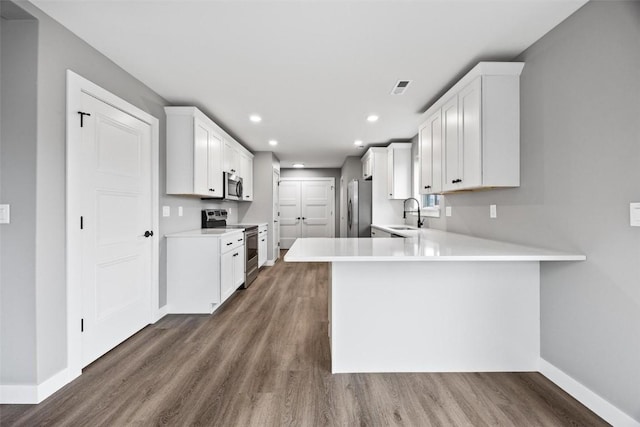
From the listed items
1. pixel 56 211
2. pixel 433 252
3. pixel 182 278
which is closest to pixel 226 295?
pixel 182 278

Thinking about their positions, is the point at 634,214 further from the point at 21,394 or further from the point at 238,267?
the point at 238,267

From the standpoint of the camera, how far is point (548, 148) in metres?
1.93

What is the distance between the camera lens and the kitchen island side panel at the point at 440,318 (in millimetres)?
1994

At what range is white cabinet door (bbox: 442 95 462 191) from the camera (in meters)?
2.53

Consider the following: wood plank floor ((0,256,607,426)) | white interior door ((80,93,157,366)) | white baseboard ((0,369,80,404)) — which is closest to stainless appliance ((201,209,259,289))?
white interior door ((80,93,157,366))

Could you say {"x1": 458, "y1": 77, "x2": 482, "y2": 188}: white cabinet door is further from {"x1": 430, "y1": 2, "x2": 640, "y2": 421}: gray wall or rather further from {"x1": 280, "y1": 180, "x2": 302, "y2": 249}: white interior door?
{"x1": 280, "y1": 180, "x2": 302, "y2": 249}: white interior door

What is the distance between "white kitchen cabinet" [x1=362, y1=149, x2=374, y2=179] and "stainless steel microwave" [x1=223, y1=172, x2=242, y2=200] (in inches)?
92.9

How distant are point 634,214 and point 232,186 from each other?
425 centimetres

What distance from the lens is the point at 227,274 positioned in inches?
135

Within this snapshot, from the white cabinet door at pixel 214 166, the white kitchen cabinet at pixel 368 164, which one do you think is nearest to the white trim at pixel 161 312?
Result: the white cabinet door at pixel 214 166

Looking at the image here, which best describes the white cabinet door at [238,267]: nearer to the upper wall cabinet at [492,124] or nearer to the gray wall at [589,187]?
the upper wall cabinet at [492,124]

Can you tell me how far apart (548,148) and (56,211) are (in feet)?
10.8

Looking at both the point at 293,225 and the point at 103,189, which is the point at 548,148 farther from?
the point at 293,225

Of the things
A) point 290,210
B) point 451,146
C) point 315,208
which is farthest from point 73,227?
point 315,208
